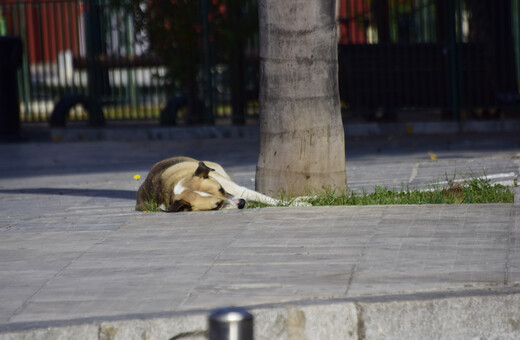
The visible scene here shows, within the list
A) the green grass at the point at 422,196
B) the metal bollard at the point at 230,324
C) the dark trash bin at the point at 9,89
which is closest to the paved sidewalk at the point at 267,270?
the green grass at the point at 422,196

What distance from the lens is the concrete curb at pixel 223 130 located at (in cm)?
1331

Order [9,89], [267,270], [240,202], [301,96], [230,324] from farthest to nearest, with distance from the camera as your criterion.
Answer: [9,89]
[301,96]
[240,202]
[267,270]
[230,324]

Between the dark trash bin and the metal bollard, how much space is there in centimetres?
1253

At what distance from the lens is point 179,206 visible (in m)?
6.61

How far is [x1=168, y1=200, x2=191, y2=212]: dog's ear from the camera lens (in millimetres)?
6590

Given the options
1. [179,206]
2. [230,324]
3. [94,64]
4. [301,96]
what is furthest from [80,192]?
[94,64]

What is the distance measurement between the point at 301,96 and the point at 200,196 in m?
1.15

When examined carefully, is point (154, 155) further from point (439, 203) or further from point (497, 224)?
point (497, 224)

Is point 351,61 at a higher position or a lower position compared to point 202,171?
higher

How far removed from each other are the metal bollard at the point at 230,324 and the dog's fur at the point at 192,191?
3.95 metres

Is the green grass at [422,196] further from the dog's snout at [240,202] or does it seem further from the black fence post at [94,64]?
the black fence post at [94,64]

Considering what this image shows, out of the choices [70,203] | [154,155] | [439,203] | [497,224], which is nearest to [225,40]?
[154,155]

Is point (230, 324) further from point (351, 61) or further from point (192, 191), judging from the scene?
point (351, 61)

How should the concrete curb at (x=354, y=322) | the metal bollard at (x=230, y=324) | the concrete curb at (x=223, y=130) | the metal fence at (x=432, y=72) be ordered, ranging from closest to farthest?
1. the metal bollard at (x=230, y=324)
2. the concrete curb at (x=354, y=322)
3. the concrete curb at (x=223, y=130)
4. the metal fence at (x=432, y=72)
